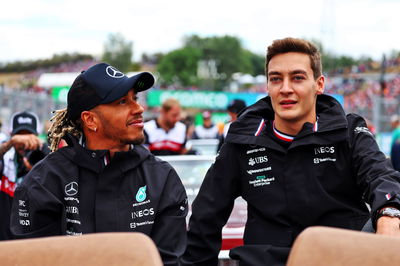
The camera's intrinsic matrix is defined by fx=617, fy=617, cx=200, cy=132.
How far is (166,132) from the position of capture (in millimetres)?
8828

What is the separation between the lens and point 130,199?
2881 mm

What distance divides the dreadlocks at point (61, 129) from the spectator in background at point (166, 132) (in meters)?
5.34

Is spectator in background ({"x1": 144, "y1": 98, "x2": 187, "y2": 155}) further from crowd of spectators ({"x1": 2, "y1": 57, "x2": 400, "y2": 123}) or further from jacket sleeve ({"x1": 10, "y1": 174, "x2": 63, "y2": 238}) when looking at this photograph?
crowd of spectators ({"x1": 2, "y1": 57, "x2": 400, "y2": 123})

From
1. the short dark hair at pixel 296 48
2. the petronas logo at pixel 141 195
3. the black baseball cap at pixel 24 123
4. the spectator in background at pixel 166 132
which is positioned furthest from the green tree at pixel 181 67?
the petronas logo at pixel 141 195

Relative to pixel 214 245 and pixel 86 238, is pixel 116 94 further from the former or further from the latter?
pixel 86 238

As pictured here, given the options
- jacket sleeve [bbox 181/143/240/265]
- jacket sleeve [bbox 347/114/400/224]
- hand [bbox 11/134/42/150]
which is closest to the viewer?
jacket sleeve [bbox 347/114/400/224]

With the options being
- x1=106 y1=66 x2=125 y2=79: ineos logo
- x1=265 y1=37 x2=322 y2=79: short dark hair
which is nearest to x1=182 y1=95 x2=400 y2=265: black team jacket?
x1=265 y1=37 x2=322 y2=79: short dark hair

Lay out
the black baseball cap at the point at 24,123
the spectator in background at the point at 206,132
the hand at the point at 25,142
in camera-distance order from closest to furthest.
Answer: the hand at the point at 25,142
the black baseball cap at the point at 24,123
the spectator in background at the point at 206,132

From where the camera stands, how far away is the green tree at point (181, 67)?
339 ft

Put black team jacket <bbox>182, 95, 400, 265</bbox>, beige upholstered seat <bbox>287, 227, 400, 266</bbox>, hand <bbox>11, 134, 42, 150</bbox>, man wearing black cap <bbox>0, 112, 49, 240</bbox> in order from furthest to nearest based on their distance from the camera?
1. man wearing black cap <bbox>0, 112, 49, 240</bbox>
2. hand <bbox>11, 134, 42, 150</bbox>
3. black team jacket <bbox>182, 95, 400, 265</bbox>
4. beige upholstered seat <bbox>287, 227, 400, 266</bbox>

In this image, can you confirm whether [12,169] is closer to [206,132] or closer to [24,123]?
[24,123]

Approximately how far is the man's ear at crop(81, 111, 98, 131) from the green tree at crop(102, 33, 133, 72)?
315 ft

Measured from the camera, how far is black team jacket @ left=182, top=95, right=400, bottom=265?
114 inches

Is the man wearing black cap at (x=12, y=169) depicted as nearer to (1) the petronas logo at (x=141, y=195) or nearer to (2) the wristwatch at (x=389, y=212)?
(1) the petronas logo at (x=141, y=195)
